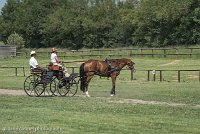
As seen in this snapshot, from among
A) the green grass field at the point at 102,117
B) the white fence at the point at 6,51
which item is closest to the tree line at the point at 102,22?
the white fence at the point at 6,51

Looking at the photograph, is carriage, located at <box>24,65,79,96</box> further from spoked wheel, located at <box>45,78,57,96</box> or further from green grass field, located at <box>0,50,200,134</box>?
green grass field, located at <box>0,50,200,134</box>

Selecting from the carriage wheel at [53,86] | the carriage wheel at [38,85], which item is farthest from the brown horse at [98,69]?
the carriage wheel at [38,85]

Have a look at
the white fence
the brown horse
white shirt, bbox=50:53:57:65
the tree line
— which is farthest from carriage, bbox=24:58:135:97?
the tree line

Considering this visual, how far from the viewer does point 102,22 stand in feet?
328

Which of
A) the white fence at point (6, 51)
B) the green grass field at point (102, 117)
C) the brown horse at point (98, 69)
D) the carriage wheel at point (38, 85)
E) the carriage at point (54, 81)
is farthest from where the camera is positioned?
the white fence at point (6, 51)

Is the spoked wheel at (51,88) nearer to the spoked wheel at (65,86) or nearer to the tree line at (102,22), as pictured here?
the spoked wheel at (65,86)

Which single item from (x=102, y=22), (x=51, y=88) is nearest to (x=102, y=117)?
(x=51, y=88)

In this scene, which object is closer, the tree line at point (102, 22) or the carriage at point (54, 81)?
the carriage at point (54, 81)

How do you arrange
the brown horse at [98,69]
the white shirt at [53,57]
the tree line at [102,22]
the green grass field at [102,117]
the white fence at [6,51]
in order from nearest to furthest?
1. the green grass field at [102,117]
2. the white shirt at [53,57]
3. the brown horse at [98,69]
4. the white fence at [6,51]
5. the tree line at [102,22]

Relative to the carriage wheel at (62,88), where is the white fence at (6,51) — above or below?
above

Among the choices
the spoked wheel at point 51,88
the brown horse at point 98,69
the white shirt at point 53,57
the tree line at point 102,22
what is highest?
the tree line at point 102,22

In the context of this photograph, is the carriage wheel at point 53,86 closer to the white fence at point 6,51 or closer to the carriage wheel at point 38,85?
the carriage wheel at point 38,85

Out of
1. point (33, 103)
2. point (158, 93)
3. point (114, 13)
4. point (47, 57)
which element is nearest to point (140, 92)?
point (158, 93)

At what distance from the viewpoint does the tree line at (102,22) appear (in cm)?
8350
